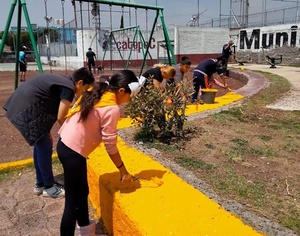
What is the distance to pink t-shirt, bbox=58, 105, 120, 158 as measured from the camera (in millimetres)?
1945

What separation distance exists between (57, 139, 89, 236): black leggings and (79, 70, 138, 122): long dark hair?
10.4 inches

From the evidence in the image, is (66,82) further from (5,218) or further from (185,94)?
(185,94)

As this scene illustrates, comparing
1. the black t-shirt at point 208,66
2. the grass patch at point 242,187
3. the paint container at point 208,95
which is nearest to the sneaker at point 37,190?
the grass patch at point 242,187

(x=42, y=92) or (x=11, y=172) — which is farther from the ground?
(x=42, y=92)

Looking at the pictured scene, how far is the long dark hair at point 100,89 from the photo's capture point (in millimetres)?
1928

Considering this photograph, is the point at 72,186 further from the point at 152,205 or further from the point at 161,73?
the point at 161,73

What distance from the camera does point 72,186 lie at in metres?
2.01

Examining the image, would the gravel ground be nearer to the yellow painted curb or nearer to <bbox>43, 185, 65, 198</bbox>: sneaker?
the yellow painted curb

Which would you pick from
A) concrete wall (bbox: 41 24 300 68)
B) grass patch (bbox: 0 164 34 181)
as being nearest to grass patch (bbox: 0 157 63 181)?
grass patch (bbox: 0 164 34 181)

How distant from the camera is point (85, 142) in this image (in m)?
1.99

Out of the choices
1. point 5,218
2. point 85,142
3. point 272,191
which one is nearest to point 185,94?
point 272,191

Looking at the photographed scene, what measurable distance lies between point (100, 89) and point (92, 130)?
281mm

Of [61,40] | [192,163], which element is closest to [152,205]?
[192,163]

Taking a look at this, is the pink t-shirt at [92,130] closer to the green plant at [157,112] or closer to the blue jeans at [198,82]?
the green plant at [157,112]
